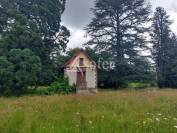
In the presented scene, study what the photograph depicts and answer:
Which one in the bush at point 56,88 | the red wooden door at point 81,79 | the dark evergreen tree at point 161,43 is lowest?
the bush at point 56,88

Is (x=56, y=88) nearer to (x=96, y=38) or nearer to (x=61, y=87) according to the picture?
(x=61, y=87)

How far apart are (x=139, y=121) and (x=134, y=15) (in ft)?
117

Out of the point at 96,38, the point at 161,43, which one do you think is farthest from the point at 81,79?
the point at 161,43

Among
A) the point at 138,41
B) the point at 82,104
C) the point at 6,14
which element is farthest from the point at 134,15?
the point at 82,104

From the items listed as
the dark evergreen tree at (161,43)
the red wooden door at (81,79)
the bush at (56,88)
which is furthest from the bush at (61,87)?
the dark evergreen tree at (161,43)

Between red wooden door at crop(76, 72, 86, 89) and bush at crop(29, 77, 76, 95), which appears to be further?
red wooden door at crop(76, 72, 86, 89)

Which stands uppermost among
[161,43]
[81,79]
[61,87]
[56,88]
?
[161,43]

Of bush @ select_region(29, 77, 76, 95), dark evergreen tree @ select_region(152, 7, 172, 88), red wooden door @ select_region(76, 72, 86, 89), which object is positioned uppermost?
dark evergreen tree @ select_region(152, 7, 172, 88)

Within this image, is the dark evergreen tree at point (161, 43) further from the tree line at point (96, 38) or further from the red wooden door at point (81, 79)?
the red wooden door at point (81, 79)

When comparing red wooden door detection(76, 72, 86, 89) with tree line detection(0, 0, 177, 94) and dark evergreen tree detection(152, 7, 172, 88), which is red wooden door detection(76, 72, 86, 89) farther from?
dark evergreen tree detection(152, 7, 172, 88)

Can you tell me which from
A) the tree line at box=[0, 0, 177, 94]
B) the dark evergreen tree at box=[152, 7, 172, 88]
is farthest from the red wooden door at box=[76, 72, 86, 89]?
the dark evergreen tree at box=[152, 7, 172, 88]

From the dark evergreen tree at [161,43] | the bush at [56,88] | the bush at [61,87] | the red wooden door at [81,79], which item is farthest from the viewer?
the dark evergreen tree at [161,43]

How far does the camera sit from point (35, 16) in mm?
38250

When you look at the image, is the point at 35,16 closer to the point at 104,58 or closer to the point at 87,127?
the point at 104,58
